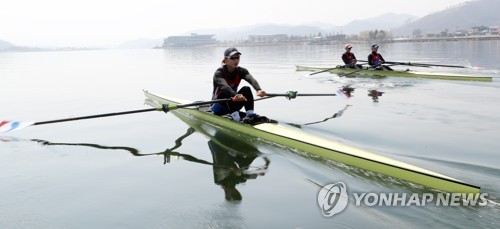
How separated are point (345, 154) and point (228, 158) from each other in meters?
2.88

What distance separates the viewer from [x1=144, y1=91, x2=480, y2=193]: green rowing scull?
5.57 meters

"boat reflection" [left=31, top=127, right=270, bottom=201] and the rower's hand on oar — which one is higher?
the rower's hand on oar

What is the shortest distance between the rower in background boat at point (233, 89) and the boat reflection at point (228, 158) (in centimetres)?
70

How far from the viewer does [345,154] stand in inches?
272

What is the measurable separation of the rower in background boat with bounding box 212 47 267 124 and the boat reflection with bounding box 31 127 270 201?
0.70 meters

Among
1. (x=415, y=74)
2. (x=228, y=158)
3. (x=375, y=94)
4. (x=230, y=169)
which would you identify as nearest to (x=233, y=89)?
(x=228, y=158)

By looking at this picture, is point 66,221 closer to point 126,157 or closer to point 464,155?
point 126,157

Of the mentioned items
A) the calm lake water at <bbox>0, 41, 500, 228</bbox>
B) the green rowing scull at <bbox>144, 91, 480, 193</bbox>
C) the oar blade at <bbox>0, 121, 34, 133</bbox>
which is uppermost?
→ the oar blade at <bbox>0, 121, 34, 133</bbox>

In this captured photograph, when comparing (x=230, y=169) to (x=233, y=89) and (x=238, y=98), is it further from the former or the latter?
(x=233, y=89)

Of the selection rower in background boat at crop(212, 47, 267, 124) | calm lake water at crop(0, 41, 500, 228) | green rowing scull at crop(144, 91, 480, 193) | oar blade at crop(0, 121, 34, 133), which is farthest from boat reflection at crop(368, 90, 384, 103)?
oar blade at crop(0, 121, 34, 133)

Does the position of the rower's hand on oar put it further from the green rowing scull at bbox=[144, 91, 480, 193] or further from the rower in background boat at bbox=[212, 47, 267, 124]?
the green rowing scull at bbox=[144, 91, 480, 193]

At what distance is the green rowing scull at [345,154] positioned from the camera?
18.3ft

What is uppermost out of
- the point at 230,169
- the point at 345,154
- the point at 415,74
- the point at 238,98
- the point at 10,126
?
the point at 238,98

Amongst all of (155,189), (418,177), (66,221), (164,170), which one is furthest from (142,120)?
(418,177)
